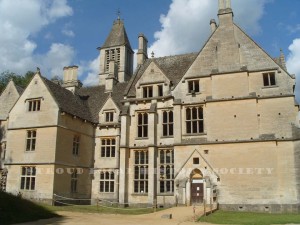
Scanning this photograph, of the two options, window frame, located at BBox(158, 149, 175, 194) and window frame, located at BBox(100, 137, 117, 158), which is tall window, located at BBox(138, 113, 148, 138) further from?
window frame, located at BBox(100, 137, 117, 158)

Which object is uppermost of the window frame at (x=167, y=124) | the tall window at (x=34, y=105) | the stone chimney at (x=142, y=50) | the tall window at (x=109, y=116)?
the stone chimney at (x=142, y=50)

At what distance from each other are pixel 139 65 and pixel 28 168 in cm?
1610

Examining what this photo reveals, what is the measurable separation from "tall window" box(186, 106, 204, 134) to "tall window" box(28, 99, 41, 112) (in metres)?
14.2

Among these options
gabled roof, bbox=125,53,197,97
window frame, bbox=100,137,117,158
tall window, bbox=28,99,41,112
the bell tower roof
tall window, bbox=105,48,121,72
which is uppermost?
the bell tower roof

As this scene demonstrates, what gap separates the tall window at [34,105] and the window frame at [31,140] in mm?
2146

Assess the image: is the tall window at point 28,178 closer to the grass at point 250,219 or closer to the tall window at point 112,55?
the grass at point 250,219

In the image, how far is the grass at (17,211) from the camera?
17842 mm

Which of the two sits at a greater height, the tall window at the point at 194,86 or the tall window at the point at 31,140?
the tall window at the point at 194,86

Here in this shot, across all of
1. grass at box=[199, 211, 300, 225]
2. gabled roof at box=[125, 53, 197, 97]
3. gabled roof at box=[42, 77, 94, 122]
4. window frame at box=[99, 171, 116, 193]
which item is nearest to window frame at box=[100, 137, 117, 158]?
window frame at box=[99, 171, 116, 193]

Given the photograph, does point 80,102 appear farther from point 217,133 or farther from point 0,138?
point 217,133

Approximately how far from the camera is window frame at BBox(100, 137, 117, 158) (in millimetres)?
34812

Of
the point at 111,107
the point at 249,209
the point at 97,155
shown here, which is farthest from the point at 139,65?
the point at 249,209

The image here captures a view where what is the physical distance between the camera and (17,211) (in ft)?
62.7

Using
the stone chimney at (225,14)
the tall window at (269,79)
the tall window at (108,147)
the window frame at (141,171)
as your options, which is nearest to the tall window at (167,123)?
the window frame at (141,171)
